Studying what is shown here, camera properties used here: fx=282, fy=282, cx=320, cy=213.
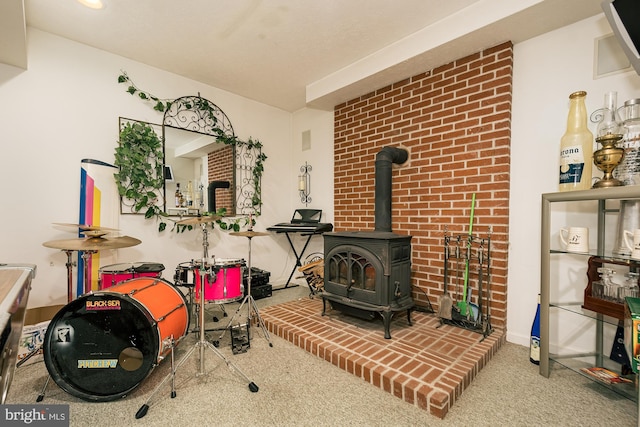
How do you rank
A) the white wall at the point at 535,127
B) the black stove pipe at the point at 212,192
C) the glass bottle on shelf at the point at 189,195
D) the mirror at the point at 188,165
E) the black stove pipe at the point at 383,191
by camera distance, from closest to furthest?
the white wall at the point at 535,127, the black stove pipe at the point at 383,191, the mirror at the point at 188,165, the glass bottle on shelf at the point at 189,195, the black stove pipe at the point at 212,192

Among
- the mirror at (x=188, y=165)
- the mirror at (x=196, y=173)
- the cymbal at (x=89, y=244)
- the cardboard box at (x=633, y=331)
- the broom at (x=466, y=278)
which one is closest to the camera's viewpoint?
the cardboard box at (x=633, y=331)

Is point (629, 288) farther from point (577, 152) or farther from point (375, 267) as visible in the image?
point (375, 267)

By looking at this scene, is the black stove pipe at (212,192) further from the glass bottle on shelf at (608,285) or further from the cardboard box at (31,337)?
the glass bottle on shelf at (608,285)

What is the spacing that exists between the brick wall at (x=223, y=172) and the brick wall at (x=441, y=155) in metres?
1.58

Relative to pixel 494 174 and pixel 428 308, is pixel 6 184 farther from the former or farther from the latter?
pixel 494 174

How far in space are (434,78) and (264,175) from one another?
245cm

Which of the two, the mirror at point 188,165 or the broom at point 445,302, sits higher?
the mirror at point 188,165

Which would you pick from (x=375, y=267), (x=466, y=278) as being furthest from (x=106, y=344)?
(x=466, y=278)

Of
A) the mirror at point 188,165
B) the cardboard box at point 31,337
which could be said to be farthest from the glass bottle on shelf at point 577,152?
the cardboard box at point 31,337

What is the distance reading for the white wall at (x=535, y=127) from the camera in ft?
6.59

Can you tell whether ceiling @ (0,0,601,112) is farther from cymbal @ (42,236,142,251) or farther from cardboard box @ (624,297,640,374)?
cardboard box @ (624,297,640,374)

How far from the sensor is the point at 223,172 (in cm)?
359

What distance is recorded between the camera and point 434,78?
2682mm

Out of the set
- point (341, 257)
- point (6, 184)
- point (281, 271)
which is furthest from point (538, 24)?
point (6, 184)
